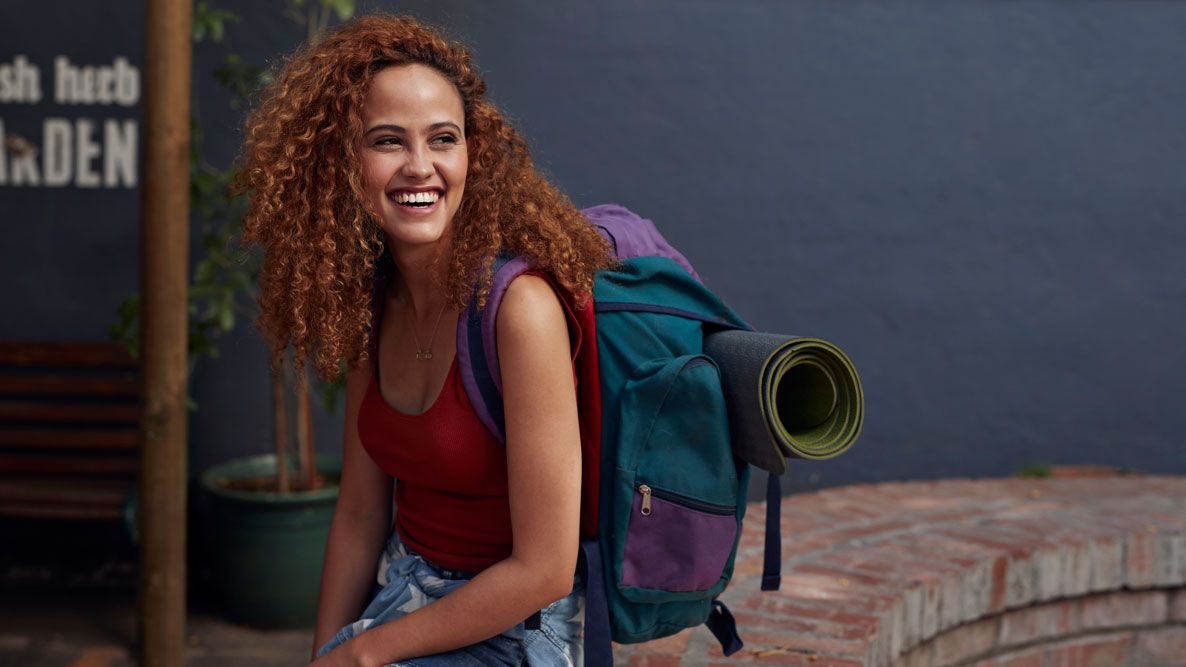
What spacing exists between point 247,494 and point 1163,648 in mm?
2939

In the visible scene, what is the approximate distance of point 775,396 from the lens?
171 centimetres

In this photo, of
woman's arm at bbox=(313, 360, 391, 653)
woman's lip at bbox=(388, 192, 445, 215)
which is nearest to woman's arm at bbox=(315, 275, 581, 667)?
woman's lip at bbox=(388, 192, 445, 215)

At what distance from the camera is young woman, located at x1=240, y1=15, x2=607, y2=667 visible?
1.63m

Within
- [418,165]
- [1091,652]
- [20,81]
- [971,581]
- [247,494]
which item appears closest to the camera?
[418,165]

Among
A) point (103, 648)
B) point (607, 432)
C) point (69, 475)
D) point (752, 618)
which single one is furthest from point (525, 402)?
point (69, 475)

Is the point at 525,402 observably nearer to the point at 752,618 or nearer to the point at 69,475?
the point at 752,618

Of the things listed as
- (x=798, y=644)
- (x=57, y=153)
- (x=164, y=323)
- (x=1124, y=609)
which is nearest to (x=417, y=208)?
(x=798, y=644)

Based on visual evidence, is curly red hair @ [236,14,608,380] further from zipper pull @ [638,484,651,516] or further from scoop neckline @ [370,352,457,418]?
zipper pull @ [638,484,651,516]

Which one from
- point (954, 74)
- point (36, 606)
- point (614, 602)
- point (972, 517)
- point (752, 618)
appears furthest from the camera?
point (954, 74)

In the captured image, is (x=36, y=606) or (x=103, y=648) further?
(x=36, y=606)

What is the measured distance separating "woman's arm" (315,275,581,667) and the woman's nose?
0.78ft

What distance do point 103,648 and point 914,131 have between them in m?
3.34

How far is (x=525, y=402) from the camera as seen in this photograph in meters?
1.60

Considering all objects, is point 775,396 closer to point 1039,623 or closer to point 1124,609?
point 1039,623
